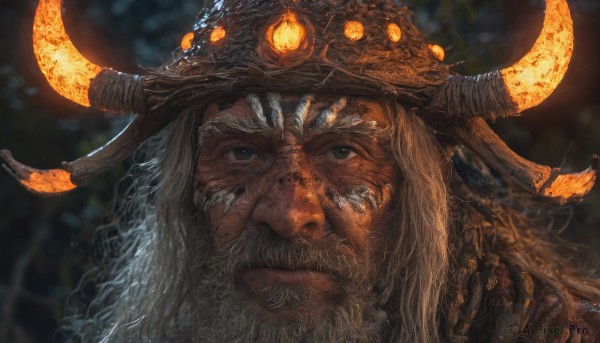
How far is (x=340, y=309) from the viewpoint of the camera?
239cm

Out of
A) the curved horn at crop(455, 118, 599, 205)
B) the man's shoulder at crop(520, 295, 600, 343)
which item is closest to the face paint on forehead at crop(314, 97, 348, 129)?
the curved horn at crop(455, 118, 599, 205)

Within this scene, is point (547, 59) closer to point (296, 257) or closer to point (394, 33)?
point (394, 33)

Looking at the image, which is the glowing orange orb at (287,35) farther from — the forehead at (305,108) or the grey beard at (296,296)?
the grey beard at (296,296)

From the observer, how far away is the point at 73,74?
8.18ft

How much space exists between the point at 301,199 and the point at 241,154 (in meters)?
0.30

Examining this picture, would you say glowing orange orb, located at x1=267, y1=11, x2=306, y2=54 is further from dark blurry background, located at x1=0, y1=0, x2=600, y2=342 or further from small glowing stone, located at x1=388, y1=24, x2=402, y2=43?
dark blurry background, located at x1=0, y1=0, x2=600, y2=342

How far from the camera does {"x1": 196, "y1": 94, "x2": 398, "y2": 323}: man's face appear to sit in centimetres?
233

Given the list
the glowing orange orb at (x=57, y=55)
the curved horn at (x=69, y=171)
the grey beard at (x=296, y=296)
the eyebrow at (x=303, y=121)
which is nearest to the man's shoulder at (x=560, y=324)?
the grey beard at (x=296, y=296)

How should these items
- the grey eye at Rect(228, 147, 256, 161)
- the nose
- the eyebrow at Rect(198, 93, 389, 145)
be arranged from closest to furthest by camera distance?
the nose
the eyebrow at Rect(198, 93, 389, 145)
the grey eye at Rect(228, 147, 256, 161)

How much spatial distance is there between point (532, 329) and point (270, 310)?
79 centimetres

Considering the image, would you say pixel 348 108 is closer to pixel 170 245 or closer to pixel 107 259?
pixel 170 245

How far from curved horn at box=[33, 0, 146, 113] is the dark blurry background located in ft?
3.18

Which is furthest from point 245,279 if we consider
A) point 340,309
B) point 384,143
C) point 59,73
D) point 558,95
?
point 558,95

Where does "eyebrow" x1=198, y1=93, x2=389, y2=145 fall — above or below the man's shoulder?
above
